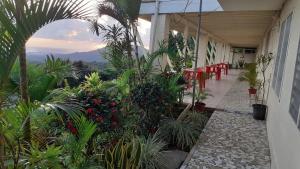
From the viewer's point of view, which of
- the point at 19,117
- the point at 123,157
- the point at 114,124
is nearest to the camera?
the point at 19,117

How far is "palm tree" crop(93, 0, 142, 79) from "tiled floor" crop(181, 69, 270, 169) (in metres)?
1.99

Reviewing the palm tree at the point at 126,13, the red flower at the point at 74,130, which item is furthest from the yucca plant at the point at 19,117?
the palm tree at the point at 126,13

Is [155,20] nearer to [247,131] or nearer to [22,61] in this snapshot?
[247,131]

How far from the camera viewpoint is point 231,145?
403 centimetres

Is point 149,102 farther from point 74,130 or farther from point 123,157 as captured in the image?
point 74,130

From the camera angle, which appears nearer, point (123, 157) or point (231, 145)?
point (123, 157)

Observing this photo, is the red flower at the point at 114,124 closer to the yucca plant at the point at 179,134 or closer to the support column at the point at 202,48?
the yucca plant at the point at 179,134

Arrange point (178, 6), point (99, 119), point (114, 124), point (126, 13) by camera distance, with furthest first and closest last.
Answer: point (178, 6), point (126, 13), point (114, 124), point (99, 119)

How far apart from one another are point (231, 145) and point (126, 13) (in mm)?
Result: 2682

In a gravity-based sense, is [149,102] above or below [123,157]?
above

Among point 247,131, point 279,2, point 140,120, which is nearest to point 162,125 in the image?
point 140,120

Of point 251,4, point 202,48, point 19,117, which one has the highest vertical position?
point 251,4

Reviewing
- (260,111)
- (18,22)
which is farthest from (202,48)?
(18,22)

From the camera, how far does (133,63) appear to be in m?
4.82
